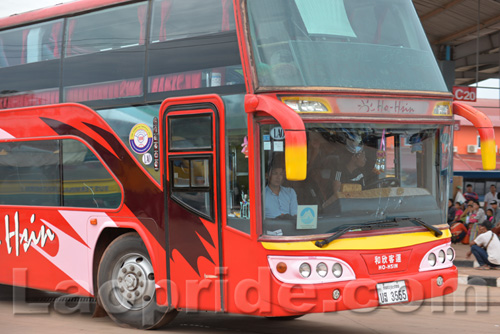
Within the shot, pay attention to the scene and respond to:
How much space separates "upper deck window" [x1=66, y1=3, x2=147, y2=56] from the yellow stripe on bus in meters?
2.92

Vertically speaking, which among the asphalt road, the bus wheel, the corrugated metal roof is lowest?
the asphalt road

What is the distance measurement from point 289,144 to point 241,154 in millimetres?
866

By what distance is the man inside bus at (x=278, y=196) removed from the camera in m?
7.52

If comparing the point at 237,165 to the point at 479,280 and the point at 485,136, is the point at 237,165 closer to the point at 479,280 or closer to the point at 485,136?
the point at 485,136

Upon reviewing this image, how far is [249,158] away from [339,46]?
1.42m

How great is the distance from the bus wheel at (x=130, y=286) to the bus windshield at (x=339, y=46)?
8.20 ft

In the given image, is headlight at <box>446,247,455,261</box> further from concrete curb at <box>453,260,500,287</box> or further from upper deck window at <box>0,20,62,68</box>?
concrete curb at <box>453,260,500,287</box>

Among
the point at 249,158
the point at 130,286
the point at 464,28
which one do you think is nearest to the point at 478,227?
the point at 464,28

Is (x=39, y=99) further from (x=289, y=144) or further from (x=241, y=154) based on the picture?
(x=289, y=144)

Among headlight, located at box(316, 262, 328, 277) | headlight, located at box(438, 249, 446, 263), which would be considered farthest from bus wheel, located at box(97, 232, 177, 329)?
headlight, located at box(438, 249, 446, 263)

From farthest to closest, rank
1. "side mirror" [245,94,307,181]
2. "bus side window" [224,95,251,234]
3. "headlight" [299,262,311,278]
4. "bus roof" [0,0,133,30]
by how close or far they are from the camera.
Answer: "bus roof" [0,0,133,30]
"bus side window" [224,95,251,234]
"headlight" [299,262,311,278]
"side mirror" [245,94,307,181]

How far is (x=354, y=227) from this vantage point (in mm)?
7656

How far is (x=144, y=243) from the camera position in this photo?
8609mm

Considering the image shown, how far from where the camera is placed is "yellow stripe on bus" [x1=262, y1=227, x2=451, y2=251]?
7.43 meters
